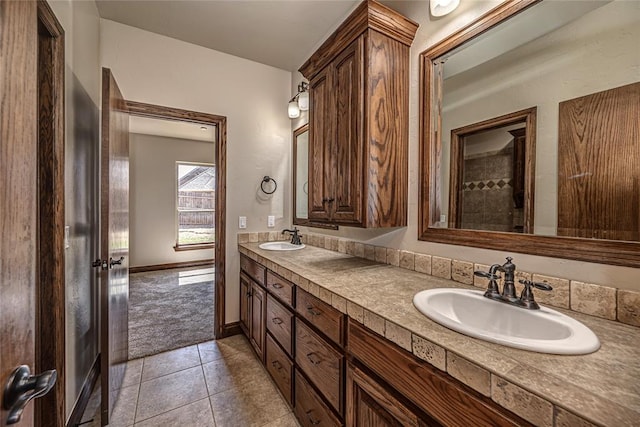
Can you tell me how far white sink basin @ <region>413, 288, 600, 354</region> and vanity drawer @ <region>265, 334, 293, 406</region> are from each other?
958 millimetres

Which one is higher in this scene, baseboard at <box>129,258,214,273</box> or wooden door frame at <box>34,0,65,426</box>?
wooden door frame at <box>34,0,65,426</box>

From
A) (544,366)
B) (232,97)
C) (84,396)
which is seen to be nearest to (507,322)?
(544,366)

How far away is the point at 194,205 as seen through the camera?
564 centimetres

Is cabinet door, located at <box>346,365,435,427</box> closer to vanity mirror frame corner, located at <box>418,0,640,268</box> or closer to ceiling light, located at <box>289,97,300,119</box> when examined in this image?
vanity mirror frame corner, located at <box>418,0,640,268</box>

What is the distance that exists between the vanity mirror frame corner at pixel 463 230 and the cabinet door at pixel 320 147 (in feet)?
1.83

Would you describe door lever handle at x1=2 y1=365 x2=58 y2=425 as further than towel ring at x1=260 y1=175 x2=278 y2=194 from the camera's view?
No

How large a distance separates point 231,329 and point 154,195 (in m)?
3.75

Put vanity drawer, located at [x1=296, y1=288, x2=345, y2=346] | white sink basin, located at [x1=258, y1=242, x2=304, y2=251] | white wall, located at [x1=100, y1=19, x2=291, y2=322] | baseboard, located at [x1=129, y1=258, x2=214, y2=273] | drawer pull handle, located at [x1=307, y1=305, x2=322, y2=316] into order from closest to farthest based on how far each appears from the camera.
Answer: vanity drawer, located at [x1=296, y1=288, x2=345, y2=346], drawer pull handle, located at [x1=307, y1=305, x2=322, y2=316], white wall, located at [x1=100, y1=19, x2=291, y2=322], white sink basin, located at [x1=258, y1=242, x2=304, y2=251], baseboard, located at [x1=129, y1=258, x2=214, y2=273]

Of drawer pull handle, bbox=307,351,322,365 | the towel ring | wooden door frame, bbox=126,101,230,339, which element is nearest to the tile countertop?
drawer pull handle, bbox=307,351,322,365

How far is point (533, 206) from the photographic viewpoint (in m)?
1.09

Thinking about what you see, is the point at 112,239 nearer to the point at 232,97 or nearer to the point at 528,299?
the point at 232,97

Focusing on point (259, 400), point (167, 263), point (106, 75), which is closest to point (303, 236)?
point (259, 400)

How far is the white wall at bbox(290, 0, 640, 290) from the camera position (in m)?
0.90

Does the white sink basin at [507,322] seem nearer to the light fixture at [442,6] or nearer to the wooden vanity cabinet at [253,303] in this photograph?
the wooden vanity cabinet at [253,303]
